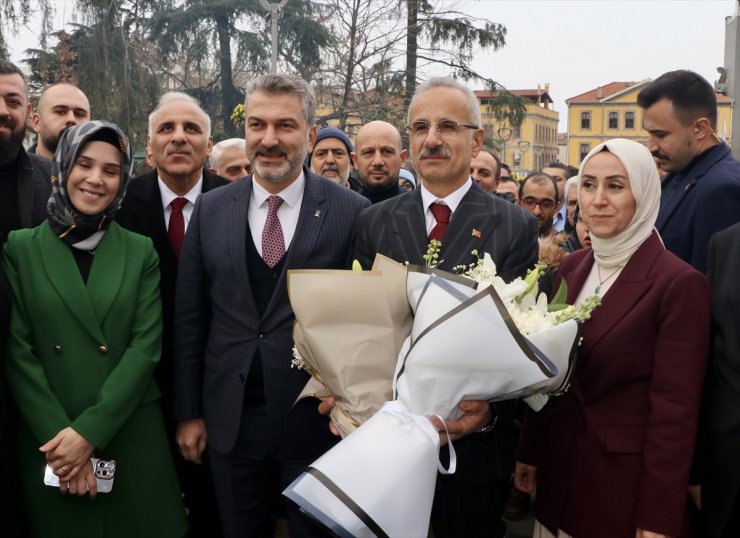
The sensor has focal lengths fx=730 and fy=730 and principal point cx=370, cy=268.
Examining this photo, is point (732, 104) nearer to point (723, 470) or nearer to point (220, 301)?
point (723, 470)

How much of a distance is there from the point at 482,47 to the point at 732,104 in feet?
52.7


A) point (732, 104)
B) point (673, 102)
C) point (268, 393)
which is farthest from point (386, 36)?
point (268, 393)

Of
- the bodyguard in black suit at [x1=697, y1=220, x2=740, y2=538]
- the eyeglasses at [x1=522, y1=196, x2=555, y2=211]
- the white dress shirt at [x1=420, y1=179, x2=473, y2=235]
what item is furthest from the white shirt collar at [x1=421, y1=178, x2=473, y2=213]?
the eyeglasses at [x1=522, y1=196, x2=555, y2=211]

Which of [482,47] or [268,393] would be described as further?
[482,47]

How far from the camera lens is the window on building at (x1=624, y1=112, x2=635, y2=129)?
95.6 meters

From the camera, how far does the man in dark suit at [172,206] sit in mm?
3895

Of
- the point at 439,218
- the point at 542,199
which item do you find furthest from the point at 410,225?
the point at 542,199

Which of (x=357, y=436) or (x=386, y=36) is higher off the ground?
(x=386, y=36)

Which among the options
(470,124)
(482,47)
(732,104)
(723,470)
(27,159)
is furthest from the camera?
(482,47)

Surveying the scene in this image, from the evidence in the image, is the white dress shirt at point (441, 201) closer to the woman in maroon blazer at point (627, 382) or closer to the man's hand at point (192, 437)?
the woman in maroon blazer at point (627, 382)

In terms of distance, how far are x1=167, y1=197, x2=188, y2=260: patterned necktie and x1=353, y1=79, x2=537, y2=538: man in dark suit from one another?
4.25 feet

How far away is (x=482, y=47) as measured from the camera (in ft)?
72.1

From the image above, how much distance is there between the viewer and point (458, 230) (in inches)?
120

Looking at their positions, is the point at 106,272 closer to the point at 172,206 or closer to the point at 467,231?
the point at 172,206
